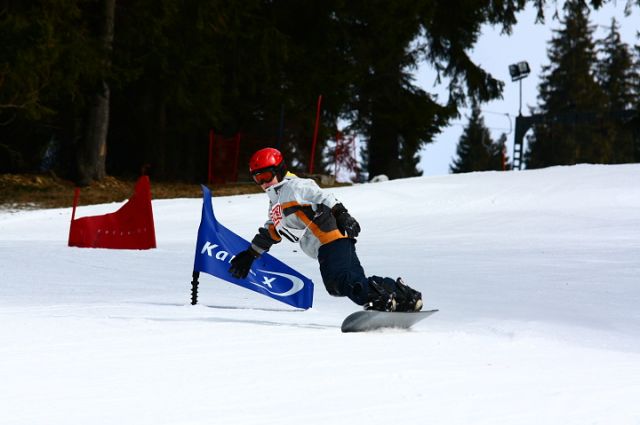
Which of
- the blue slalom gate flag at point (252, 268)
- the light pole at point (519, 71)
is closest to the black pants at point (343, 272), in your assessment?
the blue slalom gate flag at point (252, 268)

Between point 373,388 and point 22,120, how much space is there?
2012 centimetres

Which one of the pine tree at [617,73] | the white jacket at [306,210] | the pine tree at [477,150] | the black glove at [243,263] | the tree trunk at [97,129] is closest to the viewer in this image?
the white jacket at [306,210]

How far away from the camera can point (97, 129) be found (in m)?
23.4

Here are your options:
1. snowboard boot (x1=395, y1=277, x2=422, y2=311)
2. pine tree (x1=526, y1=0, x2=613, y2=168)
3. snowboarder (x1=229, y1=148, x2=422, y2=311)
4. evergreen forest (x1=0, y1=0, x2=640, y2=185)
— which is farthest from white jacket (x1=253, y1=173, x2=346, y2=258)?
pine tree (x1=526, y1=0, x2=613, y2=168)

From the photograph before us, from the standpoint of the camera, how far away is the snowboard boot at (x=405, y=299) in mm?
6738

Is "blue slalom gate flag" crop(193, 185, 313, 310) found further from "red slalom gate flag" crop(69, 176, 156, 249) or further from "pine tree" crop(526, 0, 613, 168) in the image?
"pine tree" crop(526, 0, 613, 168)

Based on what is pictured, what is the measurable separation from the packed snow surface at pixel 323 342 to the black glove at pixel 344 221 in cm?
74

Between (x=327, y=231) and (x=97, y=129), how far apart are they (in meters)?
17.8

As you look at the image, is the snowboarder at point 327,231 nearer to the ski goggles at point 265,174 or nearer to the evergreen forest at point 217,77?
the ski goggles at point 265,174

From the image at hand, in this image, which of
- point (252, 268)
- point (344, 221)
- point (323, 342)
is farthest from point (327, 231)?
point (252, 268)

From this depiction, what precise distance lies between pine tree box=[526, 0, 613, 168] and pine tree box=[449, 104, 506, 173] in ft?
20.0

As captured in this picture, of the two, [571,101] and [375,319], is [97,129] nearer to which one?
[375,319]

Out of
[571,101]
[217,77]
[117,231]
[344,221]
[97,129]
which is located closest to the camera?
[344,221]

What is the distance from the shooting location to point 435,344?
20.4 ft
